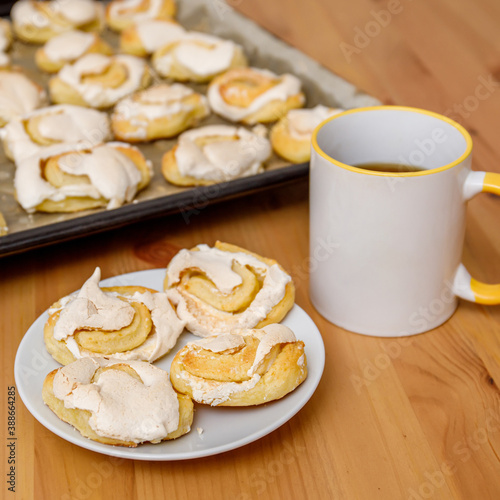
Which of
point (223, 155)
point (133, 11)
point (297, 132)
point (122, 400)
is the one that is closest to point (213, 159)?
point (223, 155)

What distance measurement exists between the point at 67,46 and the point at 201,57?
29 cm

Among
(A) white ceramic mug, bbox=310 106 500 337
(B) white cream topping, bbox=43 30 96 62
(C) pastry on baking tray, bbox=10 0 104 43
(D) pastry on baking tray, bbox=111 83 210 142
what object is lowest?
(C) pastry on baking tray, bbox=10 0 104 43

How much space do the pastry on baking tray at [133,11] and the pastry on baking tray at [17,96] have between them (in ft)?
1.17

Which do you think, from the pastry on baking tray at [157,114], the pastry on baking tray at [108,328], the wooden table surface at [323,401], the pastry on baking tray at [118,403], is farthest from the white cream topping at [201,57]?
the pastry on baking tray at [118,403]

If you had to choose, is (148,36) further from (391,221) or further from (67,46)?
(391,221)

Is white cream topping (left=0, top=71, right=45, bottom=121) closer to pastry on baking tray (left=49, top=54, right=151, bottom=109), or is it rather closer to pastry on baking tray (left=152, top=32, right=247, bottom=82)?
pastry on baking tray (left=49, top=54, right=151, bottom=109)

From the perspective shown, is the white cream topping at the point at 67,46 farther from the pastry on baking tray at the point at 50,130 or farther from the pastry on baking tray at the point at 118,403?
the pastry on baking tray at the point at 118,403

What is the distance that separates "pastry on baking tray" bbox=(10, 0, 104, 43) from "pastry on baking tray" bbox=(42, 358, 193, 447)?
112 cm

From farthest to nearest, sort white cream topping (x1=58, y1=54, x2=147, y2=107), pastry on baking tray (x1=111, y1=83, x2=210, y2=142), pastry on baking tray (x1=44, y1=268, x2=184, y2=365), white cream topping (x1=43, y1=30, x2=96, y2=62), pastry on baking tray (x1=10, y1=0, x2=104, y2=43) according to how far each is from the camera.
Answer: pastry on baking tray (x1=10, y1=0, x2=104, y2=43), white cream topping (x1=43, y1=30, x2=96, y2=62), white cream topping (x1=58, y1=54, x2=147, y2=107), pastry on baking tray (x1=111, y1=83, x2=210, y2=142), pastry on baking tray (x1=44, y1=268, x2=184, y2=365)

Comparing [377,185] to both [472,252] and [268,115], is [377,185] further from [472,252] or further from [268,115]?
[268,115]

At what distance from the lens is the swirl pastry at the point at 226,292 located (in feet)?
2.48

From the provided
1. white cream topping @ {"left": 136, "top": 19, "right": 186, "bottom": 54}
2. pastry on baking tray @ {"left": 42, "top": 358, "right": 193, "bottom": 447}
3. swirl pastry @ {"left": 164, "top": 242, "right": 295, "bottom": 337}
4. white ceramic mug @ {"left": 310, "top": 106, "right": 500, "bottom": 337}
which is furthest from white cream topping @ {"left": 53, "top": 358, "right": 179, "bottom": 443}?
white cream topping @ {"left": 136, "top": 19, "right": 186, "bottom": 54}

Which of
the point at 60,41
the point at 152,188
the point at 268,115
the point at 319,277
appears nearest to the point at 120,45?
the point at 60,41

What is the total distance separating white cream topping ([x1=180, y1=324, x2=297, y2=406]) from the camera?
2.12 feet
